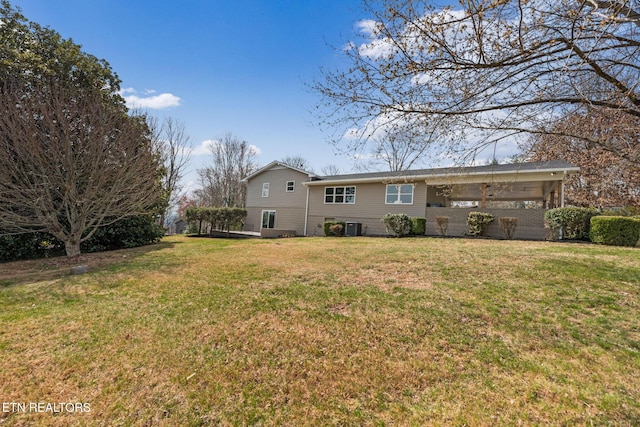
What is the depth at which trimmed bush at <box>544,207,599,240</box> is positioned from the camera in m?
10.5

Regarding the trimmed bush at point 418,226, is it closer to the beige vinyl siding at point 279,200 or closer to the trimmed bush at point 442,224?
the trimmed bush at point 442,224

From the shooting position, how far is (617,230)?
9445mm

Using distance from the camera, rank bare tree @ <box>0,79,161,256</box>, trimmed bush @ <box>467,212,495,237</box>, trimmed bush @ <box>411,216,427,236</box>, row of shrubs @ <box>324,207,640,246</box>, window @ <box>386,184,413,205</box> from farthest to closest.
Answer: window @ <box>386,184,413,205</box> → trimmed bush @ <box>411,216,427,236</box> → trimmed bush @ <box>467,212,495,237</box> → row of shrubs @ <box>324,207,640,246</box> → bare tree @ <box>0,79,161,256</box>

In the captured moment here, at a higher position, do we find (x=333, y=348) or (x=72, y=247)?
(x=72, y=247)

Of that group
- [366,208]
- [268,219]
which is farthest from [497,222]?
[268,219]

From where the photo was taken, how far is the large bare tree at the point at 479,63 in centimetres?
345

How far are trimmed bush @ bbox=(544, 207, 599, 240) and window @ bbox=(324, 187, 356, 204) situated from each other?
9.60m

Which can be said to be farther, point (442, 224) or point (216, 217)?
point (216, 217)

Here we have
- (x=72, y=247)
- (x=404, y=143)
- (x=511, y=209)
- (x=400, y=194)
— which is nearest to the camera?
(x=404, y=143)

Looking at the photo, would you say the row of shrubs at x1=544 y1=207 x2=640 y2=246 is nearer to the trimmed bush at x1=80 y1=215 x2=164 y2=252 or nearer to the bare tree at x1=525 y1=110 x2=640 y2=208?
the bare tree at x1=525 y1=110 x2=640 y2=208

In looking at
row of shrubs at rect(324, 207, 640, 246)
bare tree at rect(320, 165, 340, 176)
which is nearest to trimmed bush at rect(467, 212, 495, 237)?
row of shrubs at rect(324, 207, 640, 246)

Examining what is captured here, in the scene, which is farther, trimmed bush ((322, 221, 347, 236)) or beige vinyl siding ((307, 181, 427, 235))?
trimmed bush ((322, 221, 347, 236))

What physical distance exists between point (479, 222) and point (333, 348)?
11538 mm

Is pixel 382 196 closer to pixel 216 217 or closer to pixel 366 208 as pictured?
pixel 366 208
